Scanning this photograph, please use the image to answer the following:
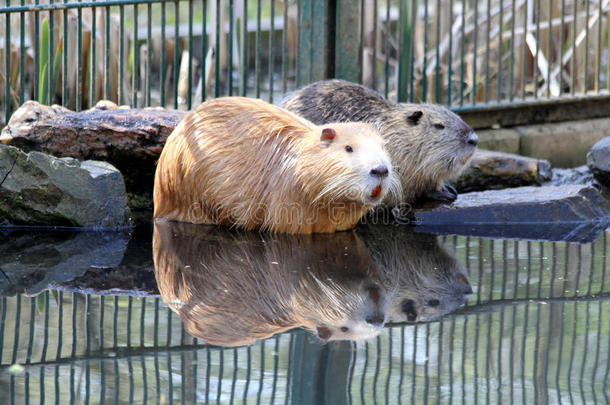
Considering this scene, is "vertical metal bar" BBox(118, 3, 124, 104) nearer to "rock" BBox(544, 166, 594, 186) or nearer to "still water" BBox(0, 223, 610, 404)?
"still water" BBox(0, 223, 610, 404)

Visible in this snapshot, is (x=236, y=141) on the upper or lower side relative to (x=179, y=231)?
upper

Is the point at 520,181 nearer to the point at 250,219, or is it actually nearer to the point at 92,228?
the point at 250,219

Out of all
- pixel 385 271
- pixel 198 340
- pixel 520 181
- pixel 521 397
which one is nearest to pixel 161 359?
pixel 198 340

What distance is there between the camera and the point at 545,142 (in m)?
7.41

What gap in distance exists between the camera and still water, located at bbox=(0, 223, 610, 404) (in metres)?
2.88

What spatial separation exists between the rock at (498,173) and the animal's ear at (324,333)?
329cm

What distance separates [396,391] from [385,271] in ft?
4.97

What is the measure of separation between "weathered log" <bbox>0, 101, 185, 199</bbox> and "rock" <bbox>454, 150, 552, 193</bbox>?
7.08 feet

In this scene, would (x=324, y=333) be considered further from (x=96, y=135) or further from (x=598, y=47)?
(x=598, y=47)

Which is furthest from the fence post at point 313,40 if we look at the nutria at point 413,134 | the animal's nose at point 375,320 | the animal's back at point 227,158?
the animal's nose at point 375,320

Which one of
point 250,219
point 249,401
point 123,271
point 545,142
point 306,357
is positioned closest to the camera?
point 249,401

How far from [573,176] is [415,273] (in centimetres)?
304

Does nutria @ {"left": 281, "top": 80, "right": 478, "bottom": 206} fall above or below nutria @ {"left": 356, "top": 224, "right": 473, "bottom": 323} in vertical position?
above

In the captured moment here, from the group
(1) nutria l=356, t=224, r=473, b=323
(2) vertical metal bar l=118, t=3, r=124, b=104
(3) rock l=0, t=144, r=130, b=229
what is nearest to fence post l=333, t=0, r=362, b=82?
(2) vertical metal bar l=118, t=3, r=124, b=104
